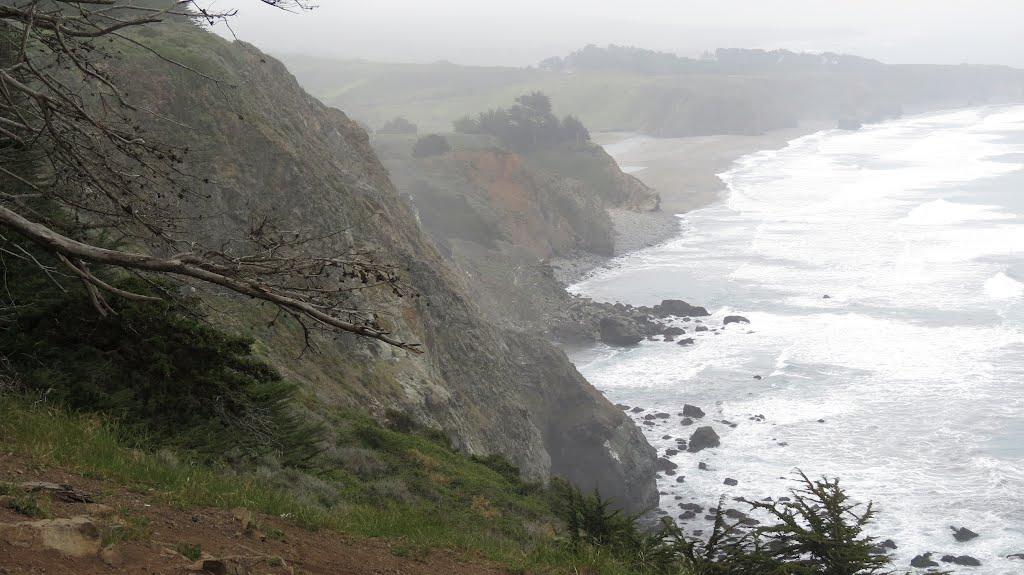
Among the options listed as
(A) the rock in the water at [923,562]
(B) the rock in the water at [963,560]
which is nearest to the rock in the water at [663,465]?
(A) the rock in the water at [923,562]

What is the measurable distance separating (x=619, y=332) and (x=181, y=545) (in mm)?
39889

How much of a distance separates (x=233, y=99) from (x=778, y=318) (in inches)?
1212

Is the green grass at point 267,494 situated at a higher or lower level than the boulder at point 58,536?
lower

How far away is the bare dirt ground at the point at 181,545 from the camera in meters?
4.48

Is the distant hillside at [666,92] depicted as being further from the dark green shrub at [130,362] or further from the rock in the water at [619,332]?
the dark green shrub at [130,362]

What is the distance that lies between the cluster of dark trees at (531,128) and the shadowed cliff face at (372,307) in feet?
158

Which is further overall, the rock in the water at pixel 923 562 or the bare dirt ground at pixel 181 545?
the rock in the water at pixel 923 562

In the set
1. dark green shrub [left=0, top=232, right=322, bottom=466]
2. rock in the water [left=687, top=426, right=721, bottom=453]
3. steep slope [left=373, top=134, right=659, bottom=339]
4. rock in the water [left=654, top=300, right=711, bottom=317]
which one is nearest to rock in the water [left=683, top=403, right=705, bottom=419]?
rock in the water [left=687, top=426, right=721, bottom=453]

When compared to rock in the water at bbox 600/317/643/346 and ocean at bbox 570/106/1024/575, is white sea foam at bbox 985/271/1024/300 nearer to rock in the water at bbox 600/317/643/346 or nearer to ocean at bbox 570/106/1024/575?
ocean at bbox 570/106/1024/575

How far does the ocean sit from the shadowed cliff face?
12.3 ft

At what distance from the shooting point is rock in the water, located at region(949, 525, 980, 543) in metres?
23.8

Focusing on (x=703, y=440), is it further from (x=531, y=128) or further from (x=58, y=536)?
(x=531, y=128)

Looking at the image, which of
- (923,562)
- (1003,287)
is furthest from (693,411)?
(1003,287)

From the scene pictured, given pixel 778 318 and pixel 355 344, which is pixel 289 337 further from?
pixel 778 318
